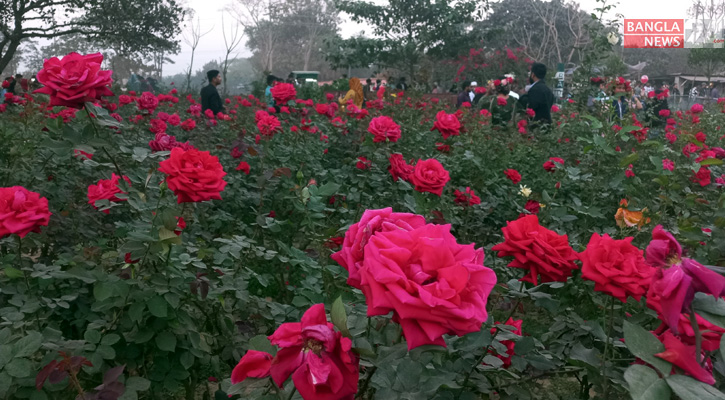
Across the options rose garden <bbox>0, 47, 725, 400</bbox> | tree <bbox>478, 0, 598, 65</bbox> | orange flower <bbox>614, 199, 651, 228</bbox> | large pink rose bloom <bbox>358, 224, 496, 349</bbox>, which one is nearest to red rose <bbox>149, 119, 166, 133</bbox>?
rose garden <bbox>0, 47, 725, 400</bbox>

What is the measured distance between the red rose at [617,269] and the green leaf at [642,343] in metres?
0.35

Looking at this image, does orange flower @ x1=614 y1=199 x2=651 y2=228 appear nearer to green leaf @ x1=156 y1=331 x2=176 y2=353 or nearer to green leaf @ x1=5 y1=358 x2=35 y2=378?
green leaf @ x1=156 y1=331 x2=176 y2=353

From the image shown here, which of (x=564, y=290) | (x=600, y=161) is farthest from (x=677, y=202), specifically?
(x=564, y=290)

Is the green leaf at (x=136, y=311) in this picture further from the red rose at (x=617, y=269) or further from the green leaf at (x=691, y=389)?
the green leaf at (x=691, y=389)

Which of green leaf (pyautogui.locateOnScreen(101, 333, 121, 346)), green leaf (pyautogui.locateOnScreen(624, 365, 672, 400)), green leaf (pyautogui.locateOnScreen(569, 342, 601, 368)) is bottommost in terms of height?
green leaf (pyautogui.locateOnScreen(101, 333, 121, 346))

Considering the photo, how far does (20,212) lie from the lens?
1499 mm

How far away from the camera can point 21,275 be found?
165cm

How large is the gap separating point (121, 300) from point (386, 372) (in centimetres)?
90

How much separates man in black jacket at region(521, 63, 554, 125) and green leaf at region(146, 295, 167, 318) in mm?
5484

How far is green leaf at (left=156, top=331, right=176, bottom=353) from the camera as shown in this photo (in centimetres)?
150

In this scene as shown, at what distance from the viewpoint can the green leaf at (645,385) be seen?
59cm

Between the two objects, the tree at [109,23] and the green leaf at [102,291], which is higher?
the tree at [109,23]

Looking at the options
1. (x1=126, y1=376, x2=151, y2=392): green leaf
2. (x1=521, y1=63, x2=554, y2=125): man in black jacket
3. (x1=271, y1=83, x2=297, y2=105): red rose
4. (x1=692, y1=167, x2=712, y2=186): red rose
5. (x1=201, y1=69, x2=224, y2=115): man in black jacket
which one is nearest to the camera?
(x1=126, y1=376, x2=151, y2=392): green leaf

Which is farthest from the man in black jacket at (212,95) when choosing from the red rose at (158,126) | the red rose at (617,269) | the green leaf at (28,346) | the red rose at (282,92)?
the red rose at (617,269)
